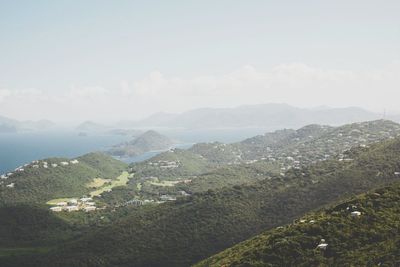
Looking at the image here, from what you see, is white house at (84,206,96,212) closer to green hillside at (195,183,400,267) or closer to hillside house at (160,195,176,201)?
hillside house at (160,195,176,201)

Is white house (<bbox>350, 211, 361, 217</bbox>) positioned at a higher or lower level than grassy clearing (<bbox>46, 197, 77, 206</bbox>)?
higher

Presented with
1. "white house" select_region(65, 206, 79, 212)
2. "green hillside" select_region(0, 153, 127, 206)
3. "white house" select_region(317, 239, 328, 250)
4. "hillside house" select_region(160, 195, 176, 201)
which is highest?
"white house" select_region(317, 239, 328, 250)

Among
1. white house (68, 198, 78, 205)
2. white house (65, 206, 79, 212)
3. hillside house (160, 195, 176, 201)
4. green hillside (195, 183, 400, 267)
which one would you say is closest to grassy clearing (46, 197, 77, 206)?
white house (68, 198, 78, 205)

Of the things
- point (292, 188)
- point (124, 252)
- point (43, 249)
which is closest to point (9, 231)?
point (43, 249)

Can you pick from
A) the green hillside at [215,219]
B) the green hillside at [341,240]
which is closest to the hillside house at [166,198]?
the green hillside at [215,219]

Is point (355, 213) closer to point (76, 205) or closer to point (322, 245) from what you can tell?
point (322, 245)

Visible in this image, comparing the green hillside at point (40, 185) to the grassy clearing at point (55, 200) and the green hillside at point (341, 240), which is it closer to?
the grassy clearing at point (55, 200)
